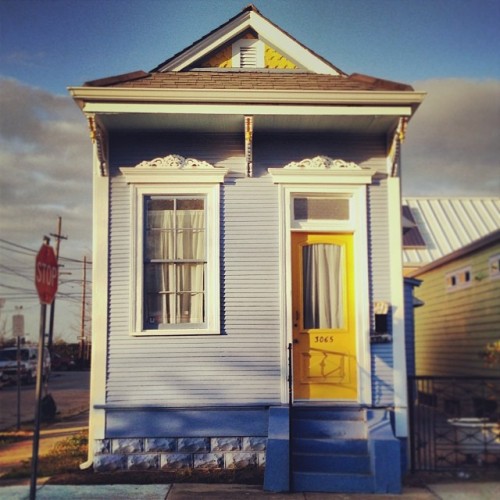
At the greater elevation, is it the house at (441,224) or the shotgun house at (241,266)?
the house at (441,224)

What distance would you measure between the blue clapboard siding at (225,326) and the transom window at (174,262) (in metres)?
0.27

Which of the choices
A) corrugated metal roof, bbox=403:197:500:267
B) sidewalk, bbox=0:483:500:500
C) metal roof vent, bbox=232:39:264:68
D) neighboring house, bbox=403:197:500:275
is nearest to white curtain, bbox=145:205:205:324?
sidewalk, bbox=0:483:500:500

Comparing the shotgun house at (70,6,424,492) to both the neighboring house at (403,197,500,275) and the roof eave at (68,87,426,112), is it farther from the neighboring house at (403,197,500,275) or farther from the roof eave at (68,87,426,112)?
the neighboring house at (403,197,500,275)

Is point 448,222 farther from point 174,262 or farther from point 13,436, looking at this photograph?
point 174,262

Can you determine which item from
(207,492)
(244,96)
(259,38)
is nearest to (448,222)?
(259,38)

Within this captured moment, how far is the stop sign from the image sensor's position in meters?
5.67

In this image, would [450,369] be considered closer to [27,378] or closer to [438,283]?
[438,283]

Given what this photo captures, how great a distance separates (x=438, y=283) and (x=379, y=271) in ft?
30.3

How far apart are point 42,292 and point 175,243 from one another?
3.11 m

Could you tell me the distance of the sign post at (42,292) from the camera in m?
5.58

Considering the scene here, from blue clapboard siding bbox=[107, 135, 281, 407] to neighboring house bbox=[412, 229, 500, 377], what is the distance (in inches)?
211

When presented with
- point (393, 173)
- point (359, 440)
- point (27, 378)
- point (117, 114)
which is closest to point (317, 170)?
point (393, 173)

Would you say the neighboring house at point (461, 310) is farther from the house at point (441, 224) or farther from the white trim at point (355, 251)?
the white trim at point (355, 251)

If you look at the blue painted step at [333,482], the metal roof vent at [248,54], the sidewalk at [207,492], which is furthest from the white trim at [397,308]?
the metal roof vent at [248,54]
